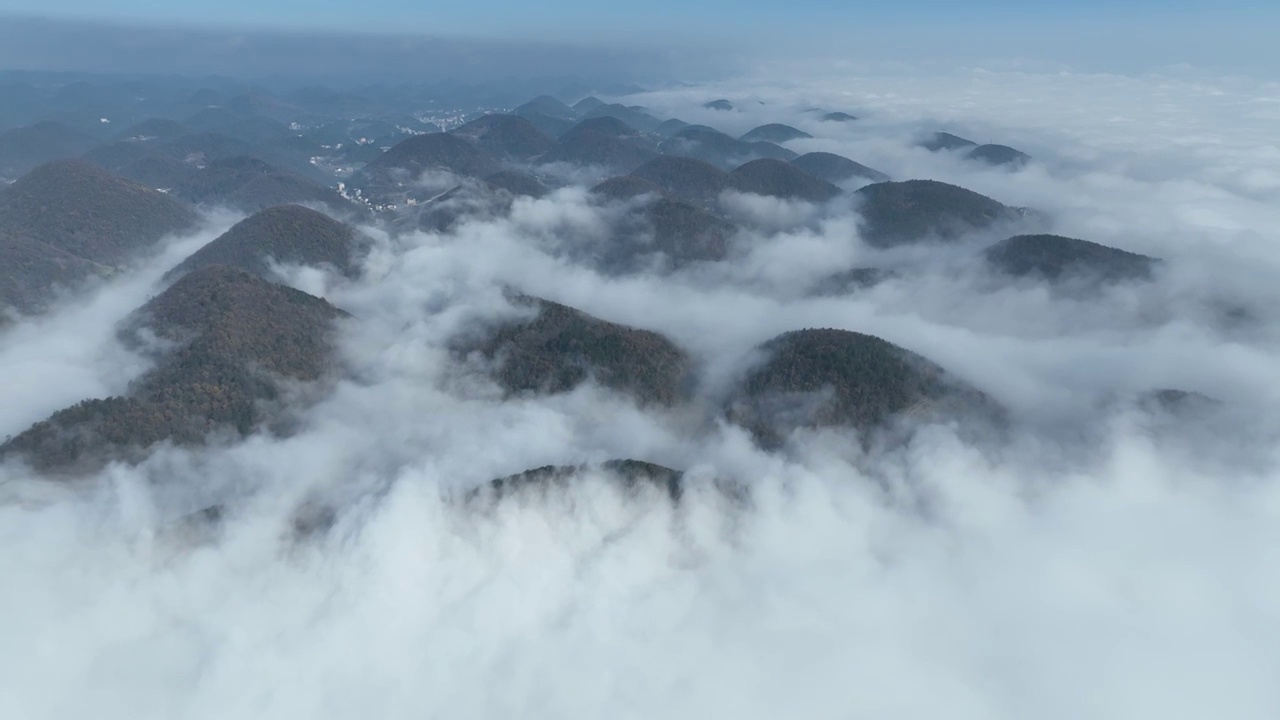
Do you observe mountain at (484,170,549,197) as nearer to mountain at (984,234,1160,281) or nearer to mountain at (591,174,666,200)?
mountain at (591,174,666,200)

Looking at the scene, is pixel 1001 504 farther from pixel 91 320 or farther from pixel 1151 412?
pixel 91 320

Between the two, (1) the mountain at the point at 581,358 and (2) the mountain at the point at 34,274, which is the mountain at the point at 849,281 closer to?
(1) the mountain at the point at 581,358

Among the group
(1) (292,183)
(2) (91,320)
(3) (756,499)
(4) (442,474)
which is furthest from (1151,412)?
(1) (292,183)

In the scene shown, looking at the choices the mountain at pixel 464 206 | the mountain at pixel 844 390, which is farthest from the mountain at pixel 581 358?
the mountain at pixel 464 206

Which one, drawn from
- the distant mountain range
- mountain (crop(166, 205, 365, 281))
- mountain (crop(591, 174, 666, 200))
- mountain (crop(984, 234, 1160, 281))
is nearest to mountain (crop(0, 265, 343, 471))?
the distant mountain range

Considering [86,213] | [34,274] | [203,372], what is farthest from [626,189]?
[203,372]

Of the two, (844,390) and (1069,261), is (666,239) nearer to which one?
(1069,261)
